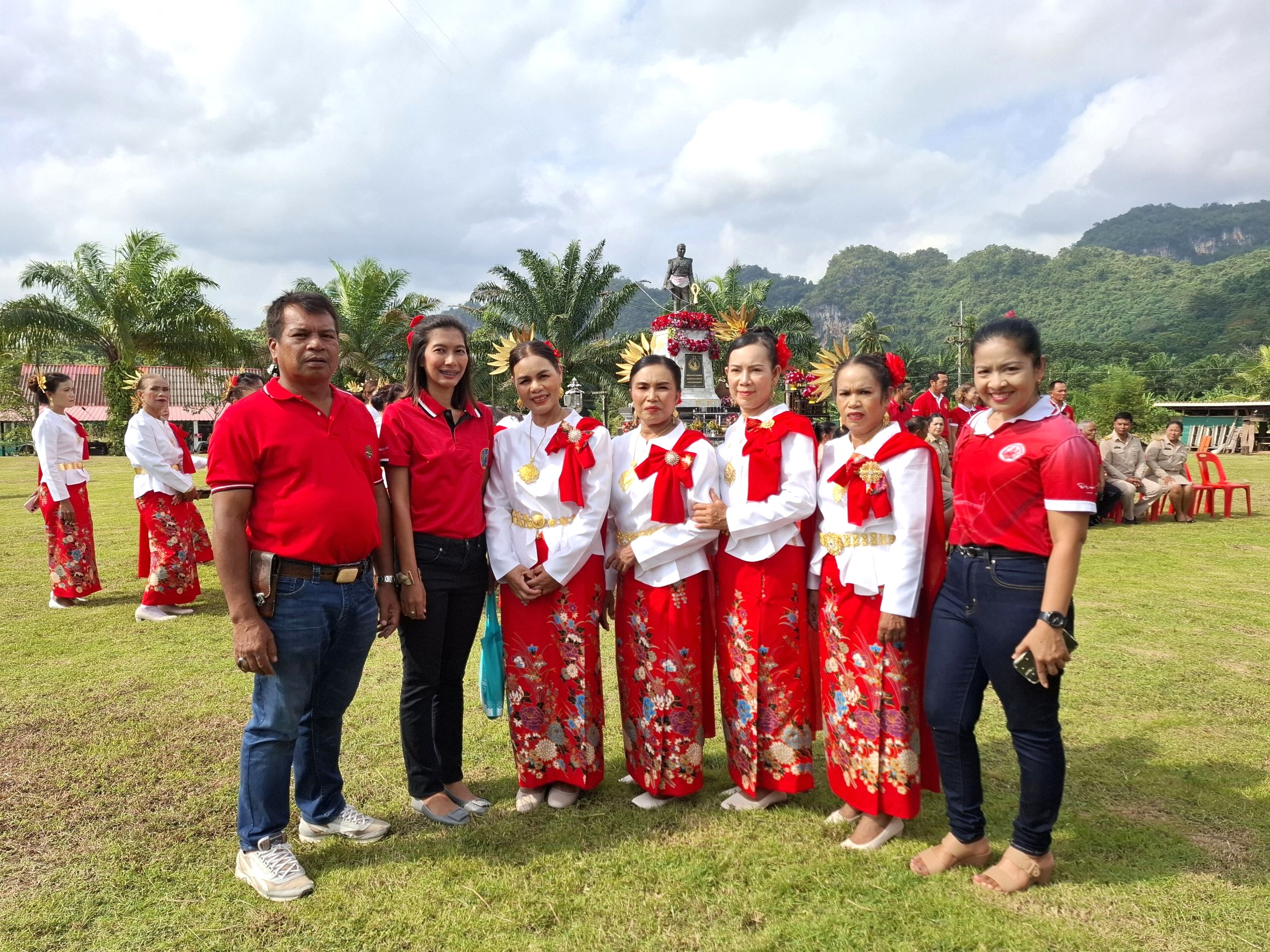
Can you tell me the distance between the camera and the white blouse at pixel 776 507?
288 cm

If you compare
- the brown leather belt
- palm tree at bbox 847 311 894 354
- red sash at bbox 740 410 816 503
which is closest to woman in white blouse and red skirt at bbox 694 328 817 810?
red sash at bbox 740 410 816 503

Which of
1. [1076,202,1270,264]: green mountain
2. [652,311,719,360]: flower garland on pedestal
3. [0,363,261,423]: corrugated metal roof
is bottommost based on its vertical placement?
[652,311,719,360]: flower garland on pedestal

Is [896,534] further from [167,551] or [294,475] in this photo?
[167,551]

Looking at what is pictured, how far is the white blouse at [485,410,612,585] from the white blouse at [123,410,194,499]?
4.00 meters

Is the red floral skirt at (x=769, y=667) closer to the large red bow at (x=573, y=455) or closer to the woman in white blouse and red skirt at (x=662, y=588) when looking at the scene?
the woman in white blouse and red skirt at (x=662, y=588)

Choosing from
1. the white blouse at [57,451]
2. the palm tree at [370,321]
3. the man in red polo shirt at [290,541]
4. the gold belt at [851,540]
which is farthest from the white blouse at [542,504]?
the palm tree at [370,321]

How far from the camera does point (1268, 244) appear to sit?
12019 centimetres

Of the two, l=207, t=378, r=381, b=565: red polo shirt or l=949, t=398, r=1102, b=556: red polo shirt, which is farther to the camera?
l=207, t=378, r=381, b=565: red polo shirt

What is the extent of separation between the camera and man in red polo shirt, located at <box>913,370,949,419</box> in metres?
8.34

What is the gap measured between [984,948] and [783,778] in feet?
2.89

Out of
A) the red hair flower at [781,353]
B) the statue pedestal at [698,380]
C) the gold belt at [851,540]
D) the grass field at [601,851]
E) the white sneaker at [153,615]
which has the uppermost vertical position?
the statue pedestal at [698,380]

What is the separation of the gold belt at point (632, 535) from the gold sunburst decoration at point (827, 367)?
81 centimetres

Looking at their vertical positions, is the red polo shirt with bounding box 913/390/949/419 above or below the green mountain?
below

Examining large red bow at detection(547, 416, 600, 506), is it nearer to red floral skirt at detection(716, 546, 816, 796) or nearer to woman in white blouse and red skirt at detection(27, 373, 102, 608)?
red floral skirt at detection(716, 546, 816, 796)
